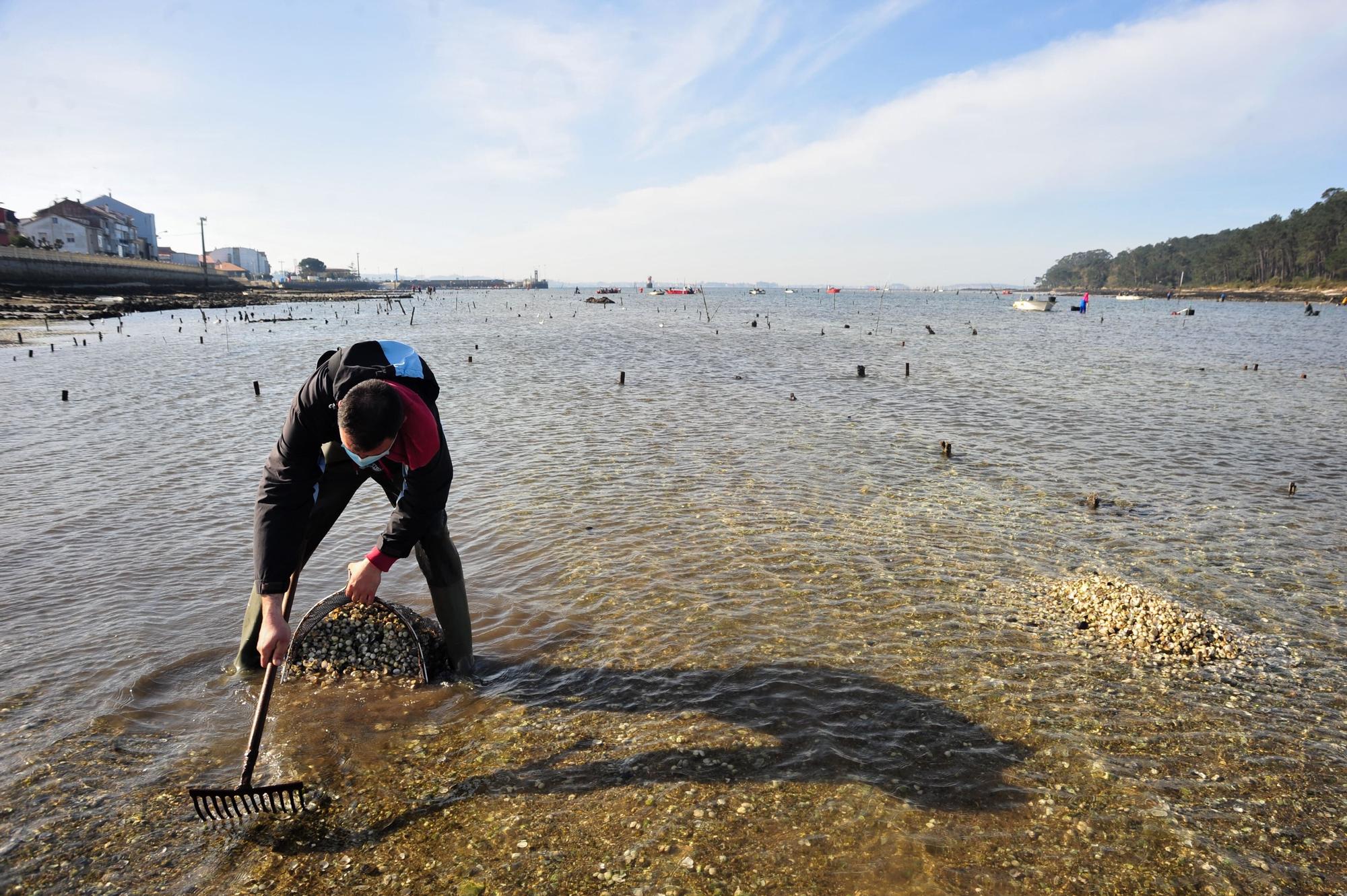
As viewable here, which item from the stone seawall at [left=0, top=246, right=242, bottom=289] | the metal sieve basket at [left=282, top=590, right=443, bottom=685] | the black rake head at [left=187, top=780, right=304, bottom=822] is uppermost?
the stone seawall at [left=0, top=246, right=242, bottom=289]

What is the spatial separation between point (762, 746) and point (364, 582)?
3.19m

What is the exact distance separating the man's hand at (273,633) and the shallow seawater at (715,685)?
109cm

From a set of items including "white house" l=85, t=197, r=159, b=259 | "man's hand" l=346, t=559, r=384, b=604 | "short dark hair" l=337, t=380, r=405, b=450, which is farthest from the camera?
"white house" l=85, t=197, r=159, b=259

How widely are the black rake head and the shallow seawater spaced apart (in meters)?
0.12

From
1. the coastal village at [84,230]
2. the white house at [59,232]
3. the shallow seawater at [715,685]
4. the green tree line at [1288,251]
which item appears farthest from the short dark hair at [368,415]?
the green tree line at [1288,251]

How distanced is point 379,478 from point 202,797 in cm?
224

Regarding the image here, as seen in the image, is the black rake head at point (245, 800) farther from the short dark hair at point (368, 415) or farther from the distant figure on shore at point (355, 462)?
the short dark hair at point (368, 415)

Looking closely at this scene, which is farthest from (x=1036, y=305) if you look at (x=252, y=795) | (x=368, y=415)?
(x=252, y=795)

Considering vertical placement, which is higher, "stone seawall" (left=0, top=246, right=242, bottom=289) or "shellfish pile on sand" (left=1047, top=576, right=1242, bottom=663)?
"stone seawall" (left=0, top=246, right=242, bottom=289)

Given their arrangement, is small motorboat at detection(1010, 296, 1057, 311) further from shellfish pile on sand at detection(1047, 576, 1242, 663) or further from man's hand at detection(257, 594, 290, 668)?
man's hand at detection(257, 594, 290, 668)

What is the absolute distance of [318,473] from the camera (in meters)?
4.53

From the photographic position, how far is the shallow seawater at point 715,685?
4207 millimetres

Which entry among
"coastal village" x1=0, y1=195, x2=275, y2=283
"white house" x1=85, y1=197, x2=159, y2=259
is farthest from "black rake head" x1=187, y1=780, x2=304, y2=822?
"white house" x1=85, y1=197, x2=159, y2=259

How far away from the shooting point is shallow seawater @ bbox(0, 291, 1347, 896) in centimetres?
421
